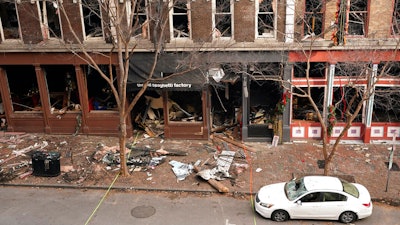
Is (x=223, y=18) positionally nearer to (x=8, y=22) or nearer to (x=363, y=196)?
(x=363, y=196)

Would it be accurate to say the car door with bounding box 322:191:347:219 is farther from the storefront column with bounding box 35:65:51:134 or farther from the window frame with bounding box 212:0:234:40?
the storefront column with bounding box 35:65:51:134

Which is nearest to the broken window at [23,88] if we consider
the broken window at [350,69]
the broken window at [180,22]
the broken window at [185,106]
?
A: the broken window at [185,106]

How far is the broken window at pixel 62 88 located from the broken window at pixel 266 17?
10.6 meters

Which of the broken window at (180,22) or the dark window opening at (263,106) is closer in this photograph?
the broken window at (180,22)

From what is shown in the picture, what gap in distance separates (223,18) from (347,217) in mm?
11119

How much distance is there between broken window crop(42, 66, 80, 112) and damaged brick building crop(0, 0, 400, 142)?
57 millimetres

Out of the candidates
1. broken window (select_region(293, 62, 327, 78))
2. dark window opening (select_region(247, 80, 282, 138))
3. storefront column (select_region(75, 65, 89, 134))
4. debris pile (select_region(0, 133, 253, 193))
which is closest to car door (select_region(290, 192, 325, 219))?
debris pile (select_region(0, 133, 253, 193))

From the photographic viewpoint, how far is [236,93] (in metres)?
23.3

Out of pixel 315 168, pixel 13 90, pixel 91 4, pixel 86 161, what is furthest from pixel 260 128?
pixel 13 90

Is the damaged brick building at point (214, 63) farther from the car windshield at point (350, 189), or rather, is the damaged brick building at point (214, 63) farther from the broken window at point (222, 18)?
the car windshield at point (350, 189)

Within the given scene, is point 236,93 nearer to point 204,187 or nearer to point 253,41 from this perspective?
point 253,41

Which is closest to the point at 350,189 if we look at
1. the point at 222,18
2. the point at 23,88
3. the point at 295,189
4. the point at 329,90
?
the point at 295,189

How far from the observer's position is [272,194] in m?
15.7

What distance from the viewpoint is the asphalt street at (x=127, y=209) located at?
616 inches
